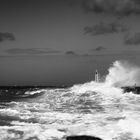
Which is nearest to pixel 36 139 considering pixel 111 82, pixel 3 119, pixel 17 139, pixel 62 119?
pixel 17 139

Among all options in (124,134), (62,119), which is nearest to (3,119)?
(62,119)

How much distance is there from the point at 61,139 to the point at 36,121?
7154 mm

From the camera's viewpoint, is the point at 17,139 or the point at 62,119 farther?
the point at 62,119

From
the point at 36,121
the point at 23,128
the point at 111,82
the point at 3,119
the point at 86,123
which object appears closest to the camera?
the point at 23,128

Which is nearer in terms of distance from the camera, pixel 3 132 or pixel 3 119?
pixel 3 132

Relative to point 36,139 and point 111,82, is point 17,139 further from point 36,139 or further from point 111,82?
point 111,82

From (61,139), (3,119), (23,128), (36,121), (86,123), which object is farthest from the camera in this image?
(3,119)

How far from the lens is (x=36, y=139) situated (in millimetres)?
16547

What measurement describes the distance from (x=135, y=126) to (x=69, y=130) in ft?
14.2

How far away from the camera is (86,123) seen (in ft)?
71.1

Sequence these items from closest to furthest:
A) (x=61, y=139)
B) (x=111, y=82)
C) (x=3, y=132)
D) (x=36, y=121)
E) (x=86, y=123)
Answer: (x=61, y=139) → (x=3, y=132) → (x=86, y=123) → (x=36, y=121) → (x=111, y=82)

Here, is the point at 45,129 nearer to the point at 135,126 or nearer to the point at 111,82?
the point at 135,126

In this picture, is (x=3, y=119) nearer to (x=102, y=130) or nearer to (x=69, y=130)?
(x=69, y=130)

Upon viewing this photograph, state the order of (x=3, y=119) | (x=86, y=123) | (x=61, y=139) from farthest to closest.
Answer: (x=3, y=119) → (x=86, y=123) → (x=61, y=139)
